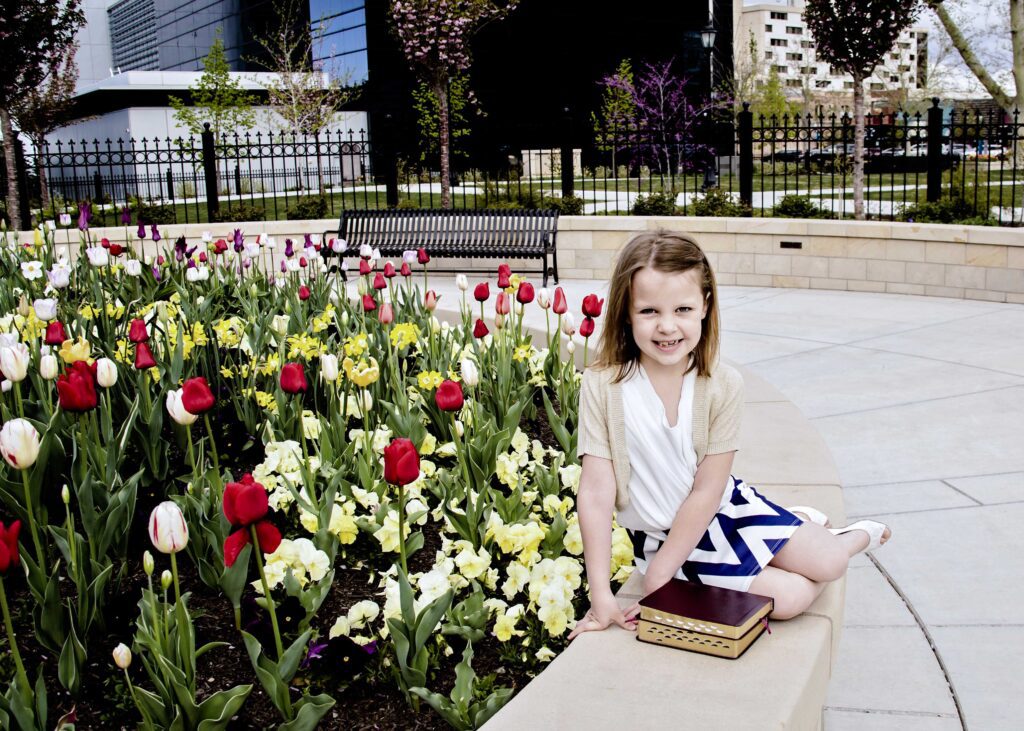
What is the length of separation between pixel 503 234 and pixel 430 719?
33.3 ft

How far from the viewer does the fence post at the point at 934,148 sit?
11.4m

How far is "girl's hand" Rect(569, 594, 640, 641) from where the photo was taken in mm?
2592

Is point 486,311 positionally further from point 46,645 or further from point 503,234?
point 46,645

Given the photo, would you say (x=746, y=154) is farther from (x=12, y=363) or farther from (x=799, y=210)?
(x=12, y=363)

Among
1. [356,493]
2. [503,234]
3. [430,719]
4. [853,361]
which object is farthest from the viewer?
[503,234]

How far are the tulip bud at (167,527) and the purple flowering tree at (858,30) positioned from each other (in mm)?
11351

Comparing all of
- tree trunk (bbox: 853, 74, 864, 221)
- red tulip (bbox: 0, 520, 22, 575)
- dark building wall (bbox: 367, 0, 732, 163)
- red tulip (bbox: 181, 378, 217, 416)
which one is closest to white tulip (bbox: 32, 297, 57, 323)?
red tulip (bbox: 181, 378, 217, 416)

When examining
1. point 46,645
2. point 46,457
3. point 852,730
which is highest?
point 46,457

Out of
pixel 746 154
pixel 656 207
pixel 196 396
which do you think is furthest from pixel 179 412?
pixel 656 207

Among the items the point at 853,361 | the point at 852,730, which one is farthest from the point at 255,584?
the point at 853,361

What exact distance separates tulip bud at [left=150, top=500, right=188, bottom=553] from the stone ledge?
2.49ft

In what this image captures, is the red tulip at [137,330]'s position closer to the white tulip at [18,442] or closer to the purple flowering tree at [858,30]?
the white tulip at [18,442]

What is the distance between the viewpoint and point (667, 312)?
2658 mm

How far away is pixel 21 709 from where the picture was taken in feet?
7.31
